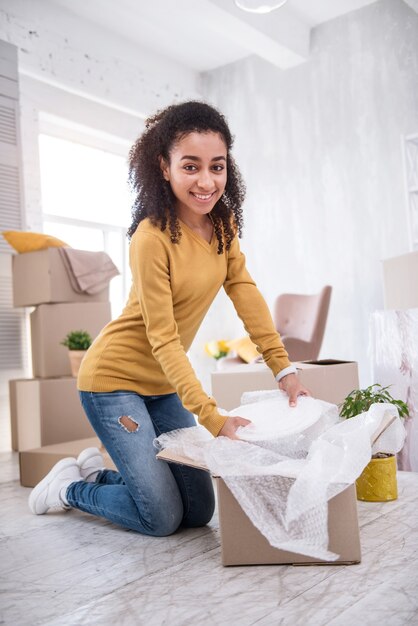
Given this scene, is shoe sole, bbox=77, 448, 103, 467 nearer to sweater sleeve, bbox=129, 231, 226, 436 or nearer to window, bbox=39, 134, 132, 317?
sweater sleeve, bbox=129, 231, 226, 436

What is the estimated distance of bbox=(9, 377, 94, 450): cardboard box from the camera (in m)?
3.09

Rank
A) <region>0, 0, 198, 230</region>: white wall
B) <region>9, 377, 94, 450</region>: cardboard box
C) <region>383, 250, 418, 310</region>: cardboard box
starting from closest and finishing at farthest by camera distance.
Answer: <region>383, 250, 418, 310</region>: cardboard box → <region>9, 377, 94, 450</region>: cardboard box → <region>0, 0, 198, 230</region>: white wall

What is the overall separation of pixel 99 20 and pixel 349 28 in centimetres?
176

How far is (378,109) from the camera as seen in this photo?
4.26 meters

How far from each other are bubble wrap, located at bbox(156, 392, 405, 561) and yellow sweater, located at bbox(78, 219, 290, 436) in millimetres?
91

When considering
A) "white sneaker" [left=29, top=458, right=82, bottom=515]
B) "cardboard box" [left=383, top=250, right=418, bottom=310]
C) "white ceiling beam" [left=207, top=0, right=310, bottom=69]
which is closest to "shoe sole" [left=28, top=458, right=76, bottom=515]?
"white sneaker" [left=29, top=458, right=82, bottom=515]

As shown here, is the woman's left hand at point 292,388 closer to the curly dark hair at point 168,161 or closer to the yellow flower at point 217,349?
the curly dark hair at point 168,161

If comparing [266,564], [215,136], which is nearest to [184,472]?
[266,564]

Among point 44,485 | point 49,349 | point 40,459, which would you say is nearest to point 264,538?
point 44,485

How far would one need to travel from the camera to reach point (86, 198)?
4512 millimetres

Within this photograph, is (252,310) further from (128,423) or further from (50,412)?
(50,412)

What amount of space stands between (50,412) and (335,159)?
273 cm

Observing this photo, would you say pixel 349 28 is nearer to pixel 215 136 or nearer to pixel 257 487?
pixel 215 136

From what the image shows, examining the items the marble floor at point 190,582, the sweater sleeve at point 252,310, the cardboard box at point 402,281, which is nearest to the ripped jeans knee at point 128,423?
the marble floor at point 190,582
